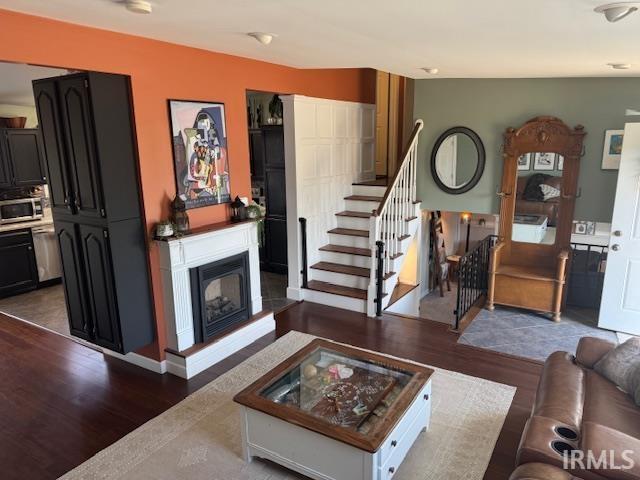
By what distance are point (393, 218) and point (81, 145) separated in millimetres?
3150

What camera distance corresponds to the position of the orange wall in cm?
254

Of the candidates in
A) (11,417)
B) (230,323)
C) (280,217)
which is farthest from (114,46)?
(280,217)

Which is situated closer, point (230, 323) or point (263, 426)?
point (263, 426)

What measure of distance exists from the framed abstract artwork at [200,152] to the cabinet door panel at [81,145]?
0.58m

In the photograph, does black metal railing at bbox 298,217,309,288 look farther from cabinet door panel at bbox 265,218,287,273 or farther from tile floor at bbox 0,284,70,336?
tile floor at bbox 0,284,70,336

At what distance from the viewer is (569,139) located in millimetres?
4840

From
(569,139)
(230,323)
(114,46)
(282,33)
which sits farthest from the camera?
(569,139)

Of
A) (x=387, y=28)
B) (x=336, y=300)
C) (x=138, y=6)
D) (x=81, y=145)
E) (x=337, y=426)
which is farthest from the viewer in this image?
(x=336, y=300)

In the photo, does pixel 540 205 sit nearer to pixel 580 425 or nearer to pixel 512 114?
pixel 512 114

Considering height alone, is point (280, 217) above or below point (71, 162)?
below

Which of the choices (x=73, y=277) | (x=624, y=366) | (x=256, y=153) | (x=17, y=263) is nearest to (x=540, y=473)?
(x=624, y=366)

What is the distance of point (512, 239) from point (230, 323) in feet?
11.6

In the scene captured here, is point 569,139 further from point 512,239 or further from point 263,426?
point 263,426

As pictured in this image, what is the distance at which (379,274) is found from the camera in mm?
4594
